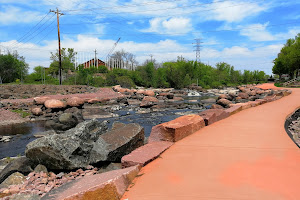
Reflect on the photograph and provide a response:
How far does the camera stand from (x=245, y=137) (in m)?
4.86

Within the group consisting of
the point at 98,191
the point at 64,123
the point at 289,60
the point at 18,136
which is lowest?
the point at 18,136

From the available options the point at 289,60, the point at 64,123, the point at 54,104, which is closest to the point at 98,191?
the point at 64,123

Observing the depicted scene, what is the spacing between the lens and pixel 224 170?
313 cm

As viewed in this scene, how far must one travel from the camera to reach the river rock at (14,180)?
165 inches

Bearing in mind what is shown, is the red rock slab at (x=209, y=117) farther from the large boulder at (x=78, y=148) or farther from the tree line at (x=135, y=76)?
the tree line at (x=135, y=76)

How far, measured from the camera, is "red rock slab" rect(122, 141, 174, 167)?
3459mm

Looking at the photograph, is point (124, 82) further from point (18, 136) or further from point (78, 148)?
point (78, 148)

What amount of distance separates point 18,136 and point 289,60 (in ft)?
151

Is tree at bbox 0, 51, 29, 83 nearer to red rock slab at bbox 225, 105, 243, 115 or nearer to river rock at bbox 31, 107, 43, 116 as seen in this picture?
river rock at bbox 31, 107, 43, 116

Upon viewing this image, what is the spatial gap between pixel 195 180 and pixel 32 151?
139 inches

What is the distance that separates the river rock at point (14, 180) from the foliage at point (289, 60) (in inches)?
1653

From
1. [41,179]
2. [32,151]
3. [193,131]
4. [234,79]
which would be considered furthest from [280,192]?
[234,79]

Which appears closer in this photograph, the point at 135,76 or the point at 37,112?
the point at 37,112

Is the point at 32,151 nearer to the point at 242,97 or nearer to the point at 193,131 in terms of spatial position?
the point at 193,131
